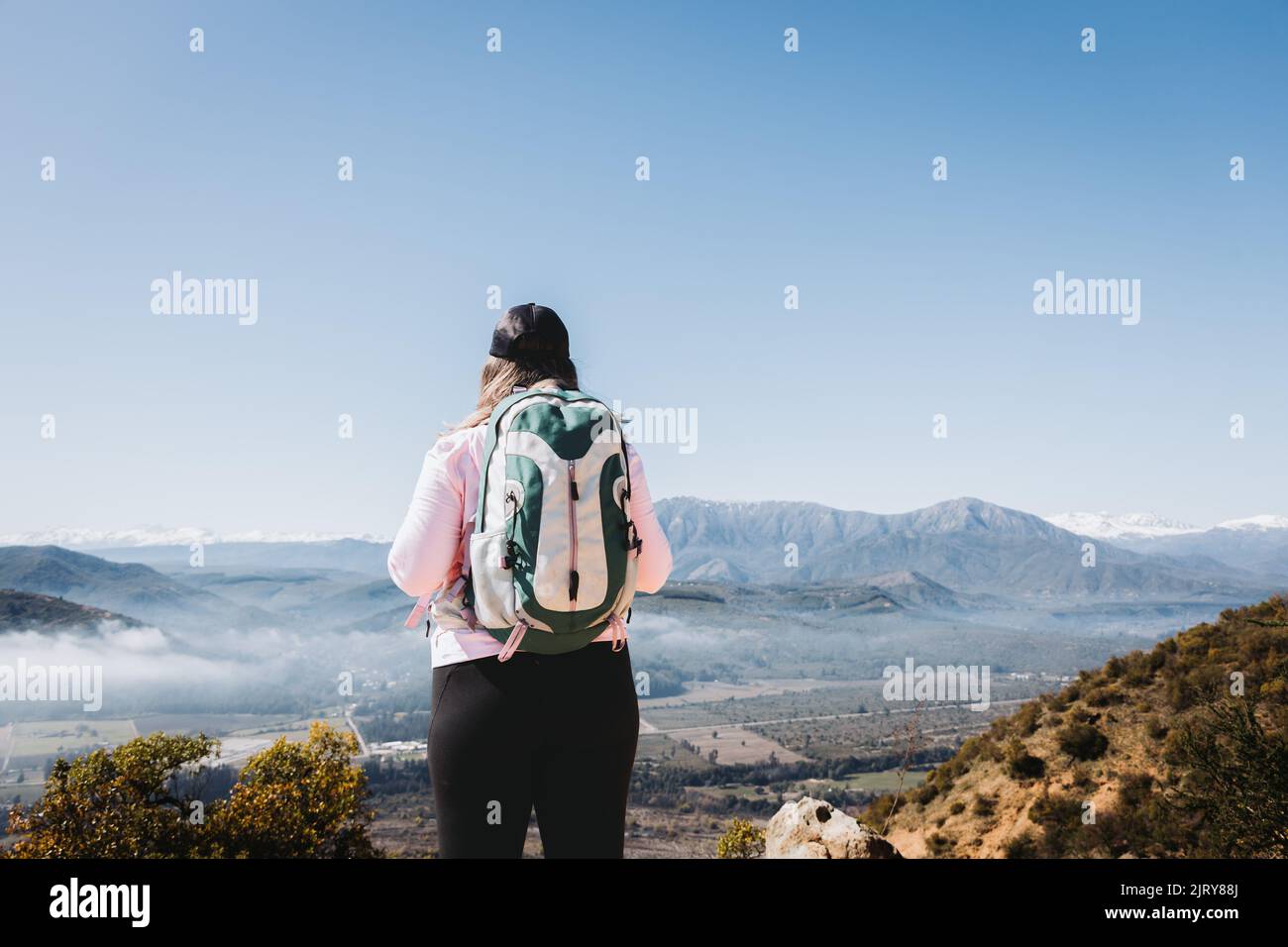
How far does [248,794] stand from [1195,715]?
60.0 feet

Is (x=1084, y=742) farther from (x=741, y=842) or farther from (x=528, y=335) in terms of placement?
(x=528, y=335)

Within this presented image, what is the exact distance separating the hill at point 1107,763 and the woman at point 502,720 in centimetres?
1069

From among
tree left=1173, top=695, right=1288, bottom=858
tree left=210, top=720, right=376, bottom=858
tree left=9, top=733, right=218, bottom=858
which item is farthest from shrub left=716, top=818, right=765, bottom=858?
tree left=9, top=733, right=218, bottom=858

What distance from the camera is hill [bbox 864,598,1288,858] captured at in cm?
1535

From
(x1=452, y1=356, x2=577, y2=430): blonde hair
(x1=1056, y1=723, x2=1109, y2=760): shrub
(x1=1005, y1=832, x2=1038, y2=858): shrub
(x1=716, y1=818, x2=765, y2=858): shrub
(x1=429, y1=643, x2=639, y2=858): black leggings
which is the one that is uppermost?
(x1=452, y1=356, x2=577, y2=430): blonde hair

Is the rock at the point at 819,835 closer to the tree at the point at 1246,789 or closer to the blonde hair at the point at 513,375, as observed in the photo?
the tree at the point at 1246,789

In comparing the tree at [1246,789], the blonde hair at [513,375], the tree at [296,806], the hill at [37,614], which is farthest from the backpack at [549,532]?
the hill at [37,614]

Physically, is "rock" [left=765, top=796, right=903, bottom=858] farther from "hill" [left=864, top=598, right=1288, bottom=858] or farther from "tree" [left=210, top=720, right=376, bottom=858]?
"tree" [left=210, top=720, right=376, bottom=858]

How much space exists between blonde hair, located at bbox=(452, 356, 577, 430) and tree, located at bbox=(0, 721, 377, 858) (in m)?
10.7

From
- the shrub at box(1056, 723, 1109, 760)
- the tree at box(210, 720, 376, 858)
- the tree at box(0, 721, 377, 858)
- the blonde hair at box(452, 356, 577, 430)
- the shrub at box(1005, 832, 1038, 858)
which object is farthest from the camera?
the shrub at box(1056, 723, 1109, 760)

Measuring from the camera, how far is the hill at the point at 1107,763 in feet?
50.4

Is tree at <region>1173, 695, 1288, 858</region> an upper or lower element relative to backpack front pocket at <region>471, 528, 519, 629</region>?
lower
